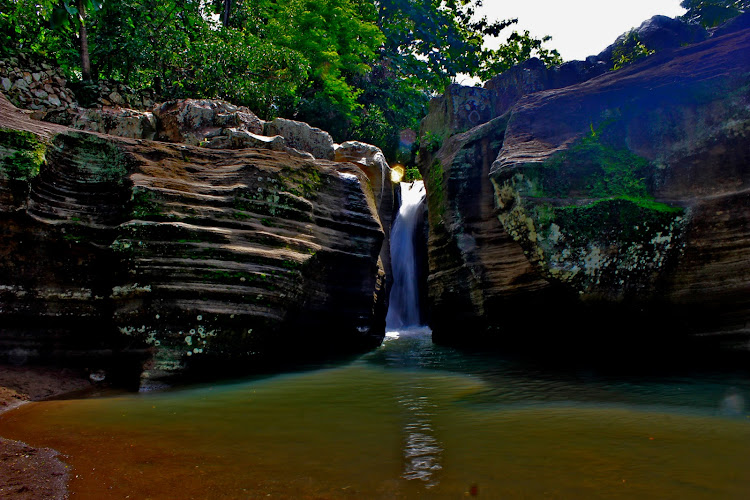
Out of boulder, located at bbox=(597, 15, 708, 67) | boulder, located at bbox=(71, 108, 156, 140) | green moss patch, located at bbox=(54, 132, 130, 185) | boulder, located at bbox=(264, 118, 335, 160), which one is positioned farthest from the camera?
boulder, located at bbox=(264, 118, 335, 160)

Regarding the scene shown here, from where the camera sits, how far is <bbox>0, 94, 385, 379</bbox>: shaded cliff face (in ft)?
20.9

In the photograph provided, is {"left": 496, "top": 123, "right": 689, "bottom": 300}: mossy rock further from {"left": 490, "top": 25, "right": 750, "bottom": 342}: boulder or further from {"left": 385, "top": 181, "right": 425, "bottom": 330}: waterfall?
{"left": 385, "top": 181, "right": 425, "bottom": 330}: waterfall

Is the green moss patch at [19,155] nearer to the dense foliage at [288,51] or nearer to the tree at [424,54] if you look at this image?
the dense foliage at [288,51]

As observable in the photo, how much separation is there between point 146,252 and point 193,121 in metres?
5.92

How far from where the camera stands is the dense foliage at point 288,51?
14.4 meters

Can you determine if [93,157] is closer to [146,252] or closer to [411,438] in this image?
[146,252]

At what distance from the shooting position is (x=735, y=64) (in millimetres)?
7453

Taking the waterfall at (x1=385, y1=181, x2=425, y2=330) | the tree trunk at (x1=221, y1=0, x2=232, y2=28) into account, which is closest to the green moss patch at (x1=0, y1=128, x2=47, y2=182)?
the waterfall at (x1=385, y1=181, x2=425, y2=330)

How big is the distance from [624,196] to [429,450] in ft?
19.1

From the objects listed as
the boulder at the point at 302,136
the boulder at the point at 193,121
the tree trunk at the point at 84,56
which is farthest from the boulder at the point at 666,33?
the tree trunk at the point at 84,56

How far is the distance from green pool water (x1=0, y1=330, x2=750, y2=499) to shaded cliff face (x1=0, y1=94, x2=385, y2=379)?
3.63 ft

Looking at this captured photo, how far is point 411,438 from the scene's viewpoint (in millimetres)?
3504

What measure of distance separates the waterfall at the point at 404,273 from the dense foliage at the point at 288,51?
6012 millimetres

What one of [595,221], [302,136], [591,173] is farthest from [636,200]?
[302,136]
